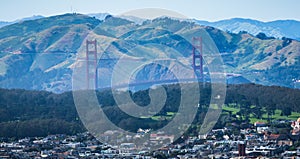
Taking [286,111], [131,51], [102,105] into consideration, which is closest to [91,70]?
[131,51]

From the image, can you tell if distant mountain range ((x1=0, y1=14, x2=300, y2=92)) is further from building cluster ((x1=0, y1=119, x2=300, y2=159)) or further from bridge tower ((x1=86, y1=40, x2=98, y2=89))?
building cluster ((x1=0, y1=119, x2=300, y2=159))

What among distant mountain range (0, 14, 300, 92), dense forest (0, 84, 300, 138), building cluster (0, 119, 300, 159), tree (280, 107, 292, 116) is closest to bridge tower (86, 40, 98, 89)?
distant mountain range (0, 14, 300, 92)

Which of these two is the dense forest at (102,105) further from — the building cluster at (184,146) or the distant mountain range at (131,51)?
the distant mountain range at (131,51)

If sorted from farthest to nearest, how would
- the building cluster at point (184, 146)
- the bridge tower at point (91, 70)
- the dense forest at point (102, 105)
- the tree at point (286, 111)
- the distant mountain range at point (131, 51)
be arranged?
the distant mountain range at point (131, 51), the bridge tower at point (91, 70), the tree at point (286, 111), the dense forest at point (102, 105), the building cluster at point (184, 146)

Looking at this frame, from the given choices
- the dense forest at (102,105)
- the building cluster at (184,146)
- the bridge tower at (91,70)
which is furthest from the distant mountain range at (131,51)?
the building cluster at (184,146)

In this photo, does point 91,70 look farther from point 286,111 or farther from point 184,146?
point 184,146
